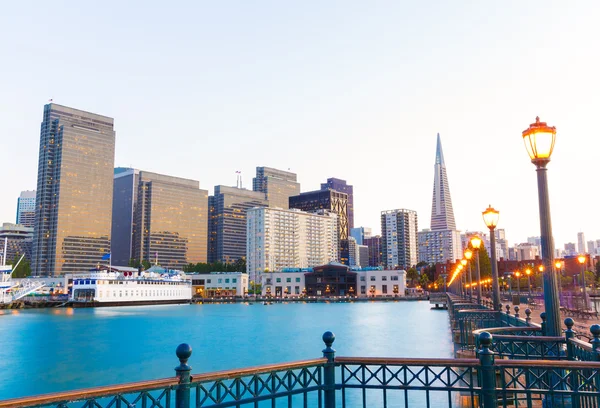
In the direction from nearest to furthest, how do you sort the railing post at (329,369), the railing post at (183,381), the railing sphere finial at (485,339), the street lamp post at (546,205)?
the railing post at (183,381) → the railing sphere finial at (485,339) → the railing post at (329,369) → the street lamp post at (546,205)

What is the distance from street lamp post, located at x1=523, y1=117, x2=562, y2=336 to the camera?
11.0m

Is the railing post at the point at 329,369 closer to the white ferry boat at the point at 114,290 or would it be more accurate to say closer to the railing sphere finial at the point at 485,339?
the railing sphere finial at the point at 485,339

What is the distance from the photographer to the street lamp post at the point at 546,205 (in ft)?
36.2

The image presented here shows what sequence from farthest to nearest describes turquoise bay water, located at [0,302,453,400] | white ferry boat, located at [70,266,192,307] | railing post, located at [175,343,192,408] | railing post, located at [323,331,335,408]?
white ferry boat, located at [70,266,192,307] → turquoise bay water, located at [0,302,453,400] → railing post, located at [323,331,335,408] → railing post, located at [175,343,192,408]

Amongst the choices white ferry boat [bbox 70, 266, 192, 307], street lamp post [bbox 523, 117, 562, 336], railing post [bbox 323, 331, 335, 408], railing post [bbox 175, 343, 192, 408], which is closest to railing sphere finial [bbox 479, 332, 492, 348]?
railing post [bbox 323, 331, 335, 408]

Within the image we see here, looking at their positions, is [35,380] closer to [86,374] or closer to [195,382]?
[86,374]

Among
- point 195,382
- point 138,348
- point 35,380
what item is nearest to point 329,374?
point 195,382

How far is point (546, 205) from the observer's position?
11305 millimetres

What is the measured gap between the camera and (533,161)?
1149 centimetres

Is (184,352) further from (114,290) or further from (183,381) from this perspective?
(114,290)

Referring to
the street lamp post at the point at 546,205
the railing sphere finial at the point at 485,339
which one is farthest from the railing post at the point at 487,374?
the street lamp post at the point at 546,205

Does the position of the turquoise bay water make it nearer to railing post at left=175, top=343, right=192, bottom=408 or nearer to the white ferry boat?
railing post at left=175, top=343, right=192, bottom=408

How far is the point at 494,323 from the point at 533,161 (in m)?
21.7

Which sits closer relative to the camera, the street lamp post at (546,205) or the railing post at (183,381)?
the railing post at (183,381)
